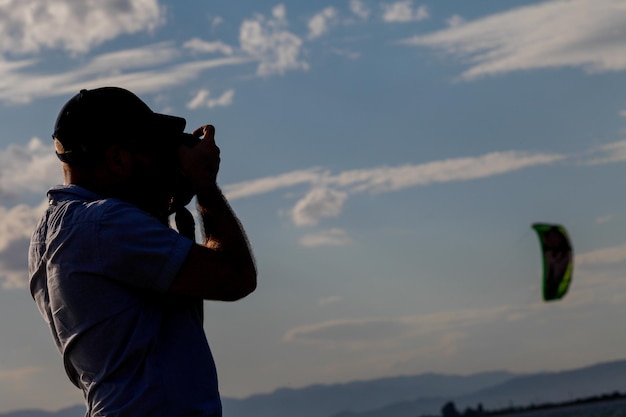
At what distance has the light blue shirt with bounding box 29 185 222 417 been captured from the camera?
486 centimetres

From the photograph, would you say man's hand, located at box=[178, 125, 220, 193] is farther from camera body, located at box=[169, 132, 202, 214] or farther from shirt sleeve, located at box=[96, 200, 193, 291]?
shirt sleeve, located at box=[96, 200, 193, 291]

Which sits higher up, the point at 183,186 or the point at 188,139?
the point at 188,139

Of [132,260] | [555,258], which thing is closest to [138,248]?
[132,260]

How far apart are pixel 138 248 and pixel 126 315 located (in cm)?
27

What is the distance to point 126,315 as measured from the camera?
16.3 feet

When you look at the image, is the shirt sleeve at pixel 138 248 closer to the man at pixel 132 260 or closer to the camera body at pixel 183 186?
the man at pixel 132 260

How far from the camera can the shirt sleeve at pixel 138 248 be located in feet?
16.1

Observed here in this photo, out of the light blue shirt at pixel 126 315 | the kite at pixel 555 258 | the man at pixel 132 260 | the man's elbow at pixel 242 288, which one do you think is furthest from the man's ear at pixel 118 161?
the kite at pixel 555 258

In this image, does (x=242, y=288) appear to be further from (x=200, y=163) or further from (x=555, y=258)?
(x=555, y=258)

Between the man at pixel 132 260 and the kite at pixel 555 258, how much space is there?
38.3 metres

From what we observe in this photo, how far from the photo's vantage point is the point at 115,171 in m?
5.20

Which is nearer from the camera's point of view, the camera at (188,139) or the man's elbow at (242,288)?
the man's elbow at (242,288)

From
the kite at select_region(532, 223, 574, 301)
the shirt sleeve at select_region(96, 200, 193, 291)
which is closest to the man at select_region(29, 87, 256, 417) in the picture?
the shirt sleeve at select_region(96, 200, 193, 291)

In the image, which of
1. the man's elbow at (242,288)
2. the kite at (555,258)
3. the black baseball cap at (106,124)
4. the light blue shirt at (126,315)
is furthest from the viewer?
the kite at (555,258)
